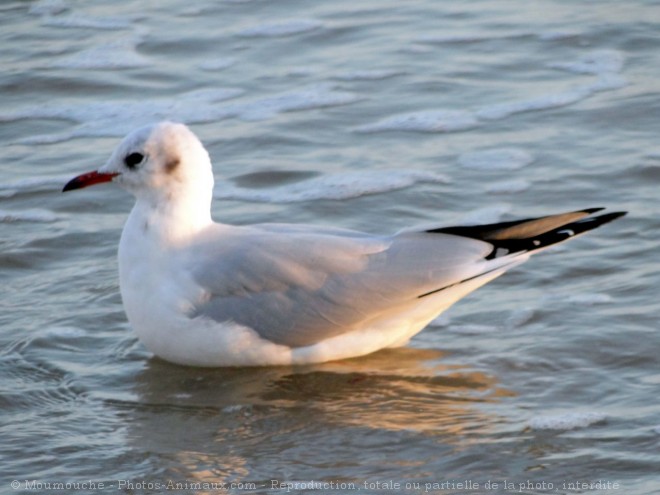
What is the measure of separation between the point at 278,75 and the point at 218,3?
1.82 metres

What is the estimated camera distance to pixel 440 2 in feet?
35.4

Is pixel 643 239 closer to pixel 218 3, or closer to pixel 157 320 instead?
pixel 157 320

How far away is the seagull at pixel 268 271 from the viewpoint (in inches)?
225

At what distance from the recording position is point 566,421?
5172 millimetres

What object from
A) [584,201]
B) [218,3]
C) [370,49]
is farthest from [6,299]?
[218,3]

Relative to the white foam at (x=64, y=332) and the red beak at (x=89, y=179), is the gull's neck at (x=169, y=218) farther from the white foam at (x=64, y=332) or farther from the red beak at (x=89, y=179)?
the white foam at (x=64, y=332)

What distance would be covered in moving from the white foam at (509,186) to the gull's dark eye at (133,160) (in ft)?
7.49

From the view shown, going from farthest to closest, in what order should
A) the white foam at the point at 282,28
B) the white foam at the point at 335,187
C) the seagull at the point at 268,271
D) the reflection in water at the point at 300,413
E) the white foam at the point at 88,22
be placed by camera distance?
the white foam at the point at 88,22 < the white foam at the point at 282,28 < the white foam at the point at 335,187 < the seagull at the point at 268,271 < the reflection in water at the point at 300,413

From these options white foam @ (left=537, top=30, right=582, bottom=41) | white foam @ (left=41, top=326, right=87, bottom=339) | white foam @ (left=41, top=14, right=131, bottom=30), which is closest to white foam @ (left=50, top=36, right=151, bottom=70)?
white foam @ (left=41, top=14, right=131, bottom=30)

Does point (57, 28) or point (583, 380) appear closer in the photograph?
point (583, 380)

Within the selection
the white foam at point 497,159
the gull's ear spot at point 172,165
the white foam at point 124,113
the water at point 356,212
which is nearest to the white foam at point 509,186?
the water at point 356,212

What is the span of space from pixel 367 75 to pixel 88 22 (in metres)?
2.54

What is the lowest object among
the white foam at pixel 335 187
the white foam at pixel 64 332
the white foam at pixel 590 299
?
the white foam at pixel 590 299

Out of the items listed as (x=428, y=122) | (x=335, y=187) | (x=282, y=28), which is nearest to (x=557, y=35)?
(x=428, y=122)
